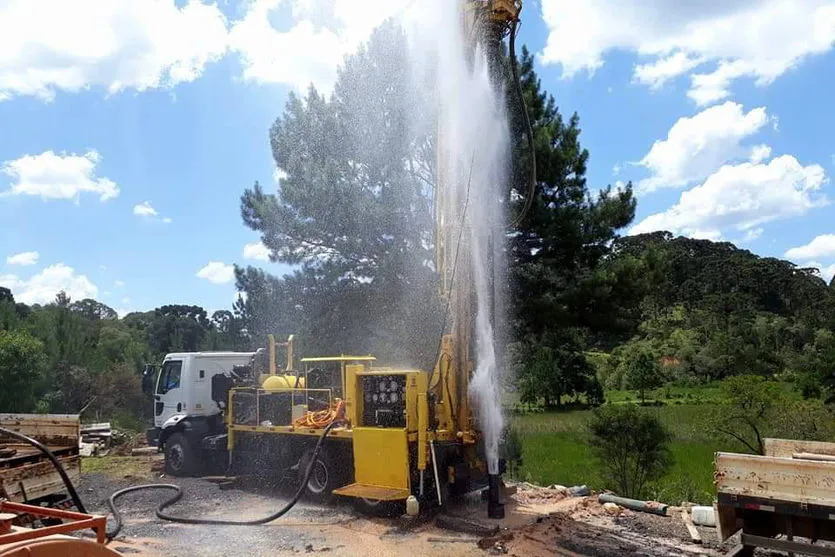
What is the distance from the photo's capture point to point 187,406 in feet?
48.0

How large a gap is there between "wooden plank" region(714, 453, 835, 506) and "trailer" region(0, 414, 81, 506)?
671 cm

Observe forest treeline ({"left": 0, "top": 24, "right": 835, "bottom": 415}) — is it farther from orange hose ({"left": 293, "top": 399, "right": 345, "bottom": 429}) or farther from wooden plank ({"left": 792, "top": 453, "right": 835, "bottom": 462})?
wooden plank ({"left": 792, "top": 453, "right": 835, "bottom": 462})

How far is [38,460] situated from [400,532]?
439 cm

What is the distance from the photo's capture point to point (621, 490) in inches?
523

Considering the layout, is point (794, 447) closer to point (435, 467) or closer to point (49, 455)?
point (435, 467)

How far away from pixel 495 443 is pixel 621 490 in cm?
481

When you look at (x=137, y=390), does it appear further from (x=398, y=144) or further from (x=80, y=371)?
(x=398, y=144)

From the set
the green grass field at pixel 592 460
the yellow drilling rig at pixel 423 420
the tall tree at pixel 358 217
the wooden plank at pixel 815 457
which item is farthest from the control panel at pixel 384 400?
the green grass field at pixel 592 460

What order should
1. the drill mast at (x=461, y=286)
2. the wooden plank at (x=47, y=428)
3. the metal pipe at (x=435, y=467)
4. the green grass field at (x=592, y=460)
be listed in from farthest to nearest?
the green grass field at (x=592, y=460) → the drill mast at (x=461, y=286) → the metal pipe at (x=435, y=467) → the wooden plank at (x=47, y=428)

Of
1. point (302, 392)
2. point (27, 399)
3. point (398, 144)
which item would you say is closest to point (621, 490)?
point (302, 392)

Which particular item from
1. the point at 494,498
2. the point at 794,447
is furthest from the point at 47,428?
the point at 794,447

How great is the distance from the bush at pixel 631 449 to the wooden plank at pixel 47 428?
9.57 m

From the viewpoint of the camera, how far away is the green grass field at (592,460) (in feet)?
44.8

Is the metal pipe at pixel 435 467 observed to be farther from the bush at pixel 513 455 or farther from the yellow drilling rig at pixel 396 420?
the bush at pixel 513 455
